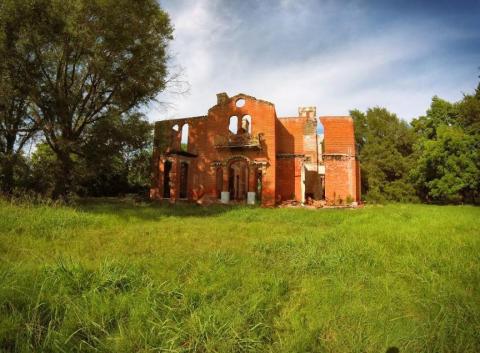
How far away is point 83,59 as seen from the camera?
13.4m

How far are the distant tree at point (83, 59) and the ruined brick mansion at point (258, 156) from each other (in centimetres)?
613

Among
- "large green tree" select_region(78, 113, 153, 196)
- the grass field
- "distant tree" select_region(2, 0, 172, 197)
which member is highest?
"distant tree" select_region(2, 0, 172, 197)

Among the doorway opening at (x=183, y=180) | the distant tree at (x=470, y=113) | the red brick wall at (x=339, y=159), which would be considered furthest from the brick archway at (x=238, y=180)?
the distant tree at (x=470, y=113)

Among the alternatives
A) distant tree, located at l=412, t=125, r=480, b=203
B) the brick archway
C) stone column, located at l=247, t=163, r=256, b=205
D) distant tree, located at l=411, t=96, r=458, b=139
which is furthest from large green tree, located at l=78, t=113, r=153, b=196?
distant tree, located at l=411, t=96, r=458, b=139

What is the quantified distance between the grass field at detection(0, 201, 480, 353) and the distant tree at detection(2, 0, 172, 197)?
8436 millimetres

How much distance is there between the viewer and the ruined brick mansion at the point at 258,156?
836 inches

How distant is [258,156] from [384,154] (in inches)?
660

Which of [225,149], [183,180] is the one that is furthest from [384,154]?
[183,180]

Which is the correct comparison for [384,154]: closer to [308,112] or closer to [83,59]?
[308,112]

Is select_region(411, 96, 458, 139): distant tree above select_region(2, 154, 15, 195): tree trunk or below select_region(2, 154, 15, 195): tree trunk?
above

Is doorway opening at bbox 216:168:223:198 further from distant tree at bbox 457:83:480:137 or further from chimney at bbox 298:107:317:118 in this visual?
distant tree at bbox 457:83:480:137

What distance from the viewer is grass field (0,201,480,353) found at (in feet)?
8.45

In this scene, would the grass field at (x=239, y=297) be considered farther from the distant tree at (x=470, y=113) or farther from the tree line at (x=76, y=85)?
the distant tree at (x=470, y=113)

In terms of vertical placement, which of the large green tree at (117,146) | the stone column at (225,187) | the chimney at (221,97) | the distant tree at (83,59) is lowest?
the stone column at (225,187)
